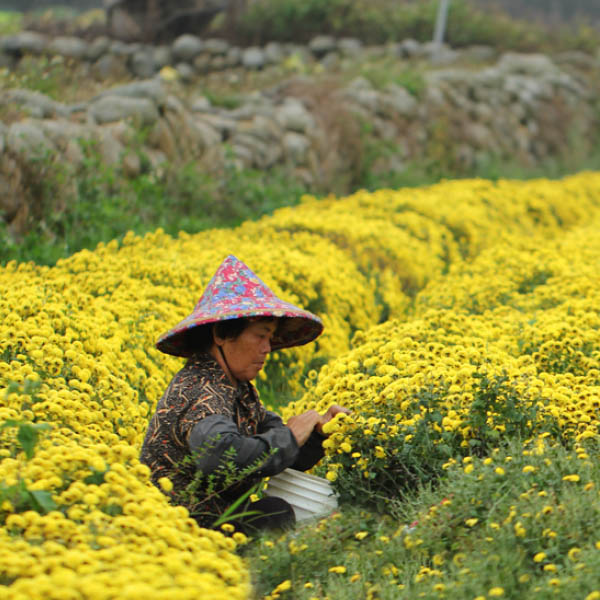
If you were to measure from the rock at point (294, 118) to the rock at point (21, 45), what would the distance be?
220 inches

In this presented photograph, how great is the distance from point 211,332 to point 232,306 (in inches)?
8.6

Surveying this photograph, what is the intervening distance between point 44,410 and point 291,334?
115cm

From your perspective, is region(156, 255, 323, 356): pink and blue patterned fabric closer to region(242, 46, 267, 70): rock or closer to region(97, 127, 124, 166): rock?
region(97, 127, 124, 166): rock

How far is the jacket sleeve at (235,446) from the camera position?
312 centimetres

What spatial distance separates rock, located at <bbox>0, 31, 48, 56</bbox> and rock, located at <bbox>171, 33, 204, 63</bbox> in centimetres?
285

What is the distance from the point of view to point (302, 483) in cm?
359

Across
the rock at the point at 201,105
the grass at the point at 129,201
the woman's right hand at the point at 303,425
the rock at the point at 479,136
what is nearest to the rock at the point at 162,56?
the rock at the point at 201,105

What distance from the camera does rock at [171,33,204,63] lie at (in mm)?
17625

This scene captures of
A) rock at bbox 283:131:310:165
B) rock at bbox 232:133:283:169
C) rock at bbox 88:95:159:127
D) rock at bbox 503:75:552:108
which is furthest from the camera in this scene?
rock at bbox 503:75:552:108

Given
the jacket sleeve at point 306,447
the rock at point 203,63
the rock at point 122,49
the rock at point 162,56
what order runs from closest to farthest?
1. the jacket sleeve at point 306,447
2. the rock at point 122,49
3. the rock at point 162,56
4. the rock at point 203,63

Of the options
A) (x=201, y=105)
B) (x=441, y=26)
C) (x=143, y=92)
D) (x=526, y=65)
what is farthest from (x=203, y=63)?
(x=526, y=65)

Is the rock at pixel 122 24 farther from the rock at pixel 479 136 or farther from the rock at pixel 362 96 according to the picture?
the rock at pixel 479 136

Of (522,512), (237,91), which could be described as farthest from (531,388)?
(237,91)

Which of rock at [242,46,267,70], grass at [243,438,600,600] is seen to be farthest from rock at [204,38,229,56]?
grass at [243,438,600,600]
